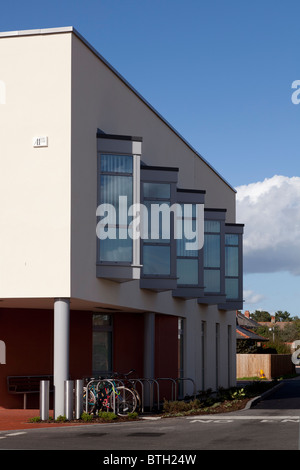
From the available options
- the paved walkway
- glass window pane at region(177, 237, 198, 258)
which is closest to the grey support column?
the paved walkway

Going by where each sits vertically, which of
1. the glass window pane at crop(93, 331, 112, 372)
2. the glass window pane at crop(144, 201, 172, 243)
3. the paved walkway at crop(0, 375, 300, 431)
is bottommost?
the paved walkway at crop(0, 375, 300, 431)

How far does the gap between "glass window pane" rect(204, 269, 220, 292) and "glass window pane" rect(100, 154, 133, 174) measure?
1022 cm

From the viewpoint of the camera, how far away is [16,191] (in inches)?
802

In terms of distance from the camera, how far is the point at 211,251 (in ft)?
104

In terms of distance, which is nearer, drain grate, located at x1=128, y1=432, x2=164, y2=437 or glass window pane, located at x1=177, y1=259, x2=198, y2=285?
drain grate, located at x1=128, y1=432, x2=164, y2=437

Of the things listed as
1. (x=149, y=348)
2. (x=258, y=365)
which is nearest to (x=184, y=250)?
(x=149, y=348)

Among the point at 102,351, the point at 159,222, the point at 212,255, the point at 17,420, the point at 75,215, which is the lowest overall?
the point at 17,420

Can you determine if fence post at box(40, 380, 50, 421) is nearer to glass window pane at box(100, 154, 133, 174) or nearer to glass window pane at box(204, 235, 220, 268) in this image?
glass window pane at box(100, 154, 133, 174)

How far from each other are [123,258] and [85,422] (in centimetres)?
457

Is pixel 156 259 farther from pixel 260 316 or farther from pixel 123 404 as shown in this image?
pixel 260 316

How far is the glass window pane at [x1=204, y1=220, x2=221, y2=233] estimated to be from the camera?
31.9 m

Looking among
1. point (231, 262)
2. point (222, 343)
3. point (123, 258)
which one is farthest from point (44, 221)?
Answer: point (222, 343)

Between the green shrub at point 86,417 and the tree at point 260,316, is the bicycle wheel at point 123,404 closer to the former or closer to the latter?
the green shrub at point 86,417

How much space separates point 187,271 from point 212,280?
13.0ft
